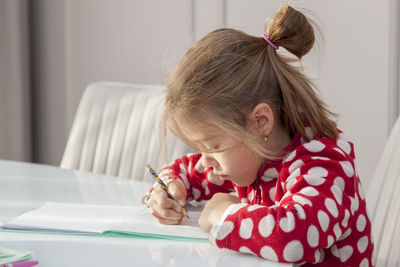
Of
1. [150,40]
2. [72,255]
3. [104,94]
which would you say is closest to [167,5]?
[150,40]

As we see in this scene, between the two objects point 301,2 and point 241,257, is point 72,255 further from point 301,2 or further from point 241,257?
point 301,2

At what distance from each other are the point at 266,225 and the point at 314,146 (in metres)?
0.17

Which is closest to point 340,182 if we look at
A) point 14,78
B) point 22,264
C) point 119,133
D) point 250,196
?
point 250,196

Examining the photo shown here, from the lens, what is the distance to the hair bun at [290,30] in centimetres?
107

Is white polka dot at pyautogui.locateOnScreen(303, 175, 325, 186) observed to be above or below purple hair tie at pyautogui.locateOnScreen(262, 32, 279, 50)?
below

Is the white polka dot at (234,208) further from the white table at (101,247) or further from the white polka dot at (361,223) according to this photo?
the white polka dot at (361,223)

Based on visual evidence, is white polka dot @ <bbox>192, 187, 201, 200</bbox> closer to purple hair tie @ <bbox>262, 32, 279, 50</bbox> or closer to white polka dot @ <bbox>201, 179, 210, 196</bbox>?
white polka dot @ <bbox>201, 179, 210, 196</bbox>

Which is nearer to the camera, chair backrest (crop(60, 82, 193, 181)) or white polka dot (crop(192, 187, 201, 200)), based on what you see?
white polka dot (crop(192, 187, 201, 200))

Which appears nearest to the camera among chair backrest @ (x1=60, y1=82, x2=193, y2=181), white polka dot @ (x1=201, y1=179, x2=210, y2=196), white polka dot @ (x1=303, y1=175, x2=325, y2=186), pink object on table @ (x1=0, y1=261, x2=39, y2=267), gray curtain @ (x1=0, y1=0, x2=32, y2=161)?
pink object on table @ (x1=0, y1=261, x2=39, y2=267)

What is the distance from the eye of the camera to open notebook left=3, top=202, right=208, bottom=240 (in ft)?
3.30

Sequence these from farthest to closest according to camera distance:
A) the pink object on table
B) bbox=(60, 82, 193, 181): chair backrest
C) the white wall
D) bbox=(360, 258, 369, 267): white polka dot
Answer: the white wall < bbox=(60, 82, 193, 181): chair backrest < bbox=(360, 258, 369, 267): white polka dot < the pink object on table

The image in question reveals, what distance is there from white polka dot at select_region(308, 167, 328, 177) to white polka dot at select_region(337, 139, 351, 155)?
→ 96 mm

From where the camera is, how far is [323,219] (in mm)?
891

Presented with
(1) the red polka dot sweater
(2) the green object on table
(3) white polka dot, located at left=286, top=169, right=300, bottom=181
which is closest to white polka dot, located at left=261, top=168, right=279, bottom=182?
(1) the red polka dot sweater
